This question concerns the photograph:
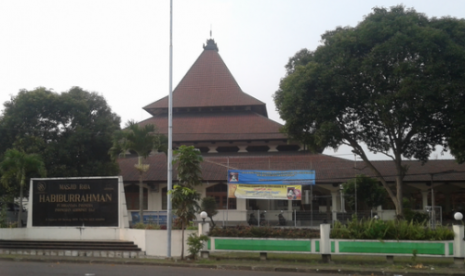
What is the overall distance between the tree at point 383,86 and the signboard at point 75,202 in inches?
388

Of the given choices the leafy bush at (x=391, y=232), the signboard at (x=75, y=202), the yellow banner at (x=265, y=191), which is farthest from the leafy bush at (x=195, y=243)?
the yellow banner at (x=265, y=191)

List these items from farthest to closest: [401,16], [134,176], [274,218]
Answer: [134,176]
[274,218]
[401,16]

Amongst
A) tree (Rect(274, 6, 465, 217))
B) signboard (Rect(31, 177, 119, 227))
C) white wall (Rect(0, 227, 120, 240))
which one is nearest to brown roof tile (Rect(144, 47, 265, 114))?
tree (Rect(274, 6, 465, 217))

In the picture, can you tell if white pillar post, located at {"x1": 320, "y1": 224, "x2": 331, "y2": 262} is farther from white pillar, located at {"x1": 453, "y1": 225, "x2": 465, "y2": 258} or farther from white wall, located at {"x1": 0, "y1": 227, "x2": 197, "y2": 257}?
white wall, located at {"x1": 0, "y1": 227, "x2": 197, "y2": 257}

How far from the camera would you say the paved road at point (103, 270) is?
13953mm

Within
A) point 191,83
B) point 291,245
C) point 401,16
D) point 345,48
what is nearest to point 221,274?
point 291,245

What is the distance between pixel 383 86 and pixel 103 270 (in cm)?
1496

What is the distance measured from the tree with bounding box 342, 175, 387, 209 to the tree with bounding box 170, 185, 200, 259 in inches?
519

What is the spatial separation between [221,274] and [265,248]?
3.15 metres

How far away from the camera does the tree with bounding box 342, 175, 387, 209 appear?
1087 inches

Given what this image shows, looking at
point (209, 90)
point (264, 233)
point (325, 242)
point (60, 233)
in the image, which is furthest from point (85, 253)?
point (209, 90)

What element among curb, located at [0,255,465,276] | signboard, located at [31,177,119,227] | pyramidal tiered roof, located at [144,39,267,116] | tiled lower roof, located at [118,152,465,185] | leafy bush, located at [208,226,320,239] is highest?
pyramidal tiered roof, located at [144,39,267,116]

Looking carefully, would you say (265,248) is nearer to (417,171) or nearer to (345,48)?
(345,48)

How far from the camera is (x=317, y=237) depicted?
16609 millimetres
